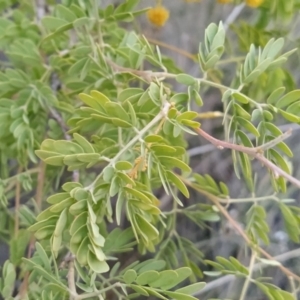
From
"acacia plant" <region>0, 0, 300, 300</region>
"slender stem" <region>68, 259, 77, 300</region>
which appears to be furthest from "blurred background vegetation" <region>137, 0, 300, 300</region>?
"slender stem" <region>68, 259, 77, 300</region>

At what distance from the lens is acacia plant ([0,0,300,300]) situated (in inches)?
16.7

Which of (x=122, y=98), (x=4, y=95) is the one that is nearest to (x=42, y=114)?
(x=4, y=95)

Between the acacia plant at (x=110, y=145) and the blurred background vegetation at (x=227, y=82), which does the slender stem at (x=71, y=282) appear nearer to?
the acacia plant at (x=110, y=145)

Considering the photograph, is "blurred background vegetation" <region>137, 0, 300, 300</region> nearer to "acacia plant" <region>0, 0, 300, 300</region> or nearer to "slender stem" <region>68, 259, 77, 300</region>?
"acacia plant" <region>0, 0, 300, 300</region>

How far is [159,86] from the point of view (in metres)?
0.45

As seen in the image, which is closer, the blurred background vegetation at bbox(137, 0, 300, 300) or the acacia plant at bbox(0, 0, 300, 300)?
the acacia plant at bbox(0, 0, 300, 300)

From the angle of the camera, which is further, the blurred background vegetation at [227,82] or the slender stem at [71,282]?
the blurred background vegetation at [227,82]

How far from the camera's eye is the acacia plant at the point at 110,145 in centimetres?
42

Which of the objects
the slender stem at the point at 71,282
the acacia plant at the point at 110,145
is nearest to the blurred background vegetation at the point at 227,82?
the acacia plant at the point at 110,145

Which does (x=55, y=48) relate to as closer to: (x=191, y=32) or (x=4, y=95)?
(x=4, y=95)

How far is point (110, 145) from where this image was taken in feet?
1.70

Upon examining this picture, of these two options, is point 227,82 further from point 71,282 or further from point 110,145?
point 71,282

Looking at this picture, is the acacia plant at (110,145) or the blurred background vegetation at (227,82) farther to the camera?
the blurred background vegetation at (227,82)

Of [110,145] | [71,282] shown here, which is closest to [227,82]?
[110,145]
